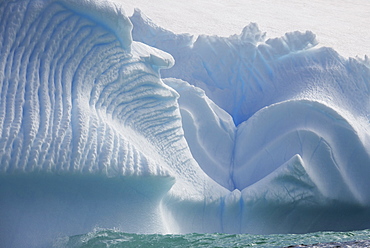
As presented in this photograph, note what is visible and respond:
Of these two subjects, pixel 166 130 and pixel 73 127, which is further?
pixel 166 130

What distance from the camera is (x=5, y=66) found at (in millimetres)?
2676

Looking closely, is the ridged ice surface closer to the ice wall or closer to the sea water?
the ice wall

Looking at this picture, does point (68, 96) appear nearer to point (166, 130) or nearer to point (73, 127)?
point (73, 127)

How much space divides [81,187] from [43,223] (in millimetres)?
253

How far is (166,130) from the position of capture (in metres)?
3.28

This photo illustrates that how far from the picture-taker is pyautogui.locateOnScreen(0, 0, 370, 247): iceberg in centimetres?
260

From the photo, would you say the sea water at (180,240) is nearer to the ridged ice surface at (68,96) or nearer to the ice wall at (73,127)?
the ice wall at (73,127)

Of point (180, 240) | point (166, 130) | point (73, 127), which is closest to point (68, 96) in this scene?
point (73, 127)

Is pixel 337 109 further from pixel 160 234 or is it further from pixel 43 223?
pixel 43 223

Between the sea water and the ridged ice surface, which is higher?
the ridged ice surface

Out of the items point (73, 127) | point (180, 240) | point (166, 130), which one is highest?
point (166, 130)

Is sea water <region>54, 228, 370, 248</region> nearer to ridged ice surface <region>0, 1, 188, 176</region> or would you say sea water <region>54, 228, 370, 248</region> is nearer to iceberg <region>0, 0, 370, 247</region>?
iceberg <region>0, 0, 370, 247</region>

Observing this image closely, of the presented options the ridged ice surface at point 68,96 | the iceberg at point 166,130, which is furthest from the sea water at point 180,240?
the ridged ice surface at point 68,96

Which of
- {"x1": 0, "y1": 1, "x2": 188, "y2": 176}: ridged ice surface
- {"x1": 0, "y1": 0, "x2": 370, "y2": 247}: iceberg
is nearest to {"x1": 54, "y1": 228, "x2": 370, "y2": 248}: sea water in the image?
{"x1": 0, "y1": 0, "x2": 370, "y2": 247}: iceberg
